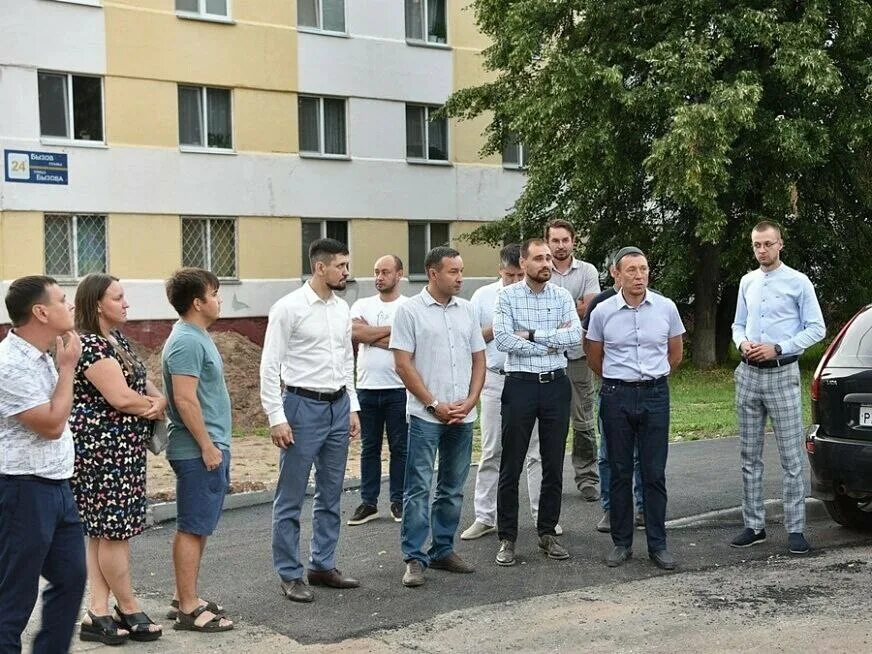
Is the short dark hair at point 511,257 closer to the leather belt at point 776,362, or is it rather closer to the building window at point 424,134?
the leather belt at point 776,362

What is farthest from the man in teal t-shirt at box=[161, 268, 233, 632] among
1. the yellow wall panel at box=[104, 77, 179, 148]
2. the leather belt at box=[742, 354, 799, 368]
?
the yellow wall panel at box=[104, 77, 179, 148]

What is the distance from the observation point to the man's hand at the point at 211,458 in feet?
20.2

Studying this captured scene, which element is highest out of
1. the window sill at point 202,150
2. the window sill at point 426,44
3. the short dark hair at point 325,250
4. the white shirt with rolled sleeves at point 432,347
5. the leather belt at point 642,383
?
the window sill at point 426,44

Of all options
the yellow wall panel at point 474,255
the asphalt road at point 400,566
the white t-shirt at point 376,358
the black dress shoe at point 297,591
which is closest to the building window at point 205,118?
the yellow wall panel at point 474,255

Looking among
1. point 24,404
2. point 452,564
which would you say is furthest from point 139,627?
point 452,564

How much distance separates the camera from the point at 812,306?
812 centimetres

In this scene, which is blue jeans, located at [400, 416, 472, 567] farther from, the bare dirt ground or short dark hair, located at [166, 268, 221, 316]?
the bare dirt ground

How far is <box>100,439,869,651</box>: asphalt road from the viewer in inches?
255

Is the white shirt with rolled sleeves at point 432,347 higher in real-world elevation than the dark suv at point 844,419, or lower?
higher

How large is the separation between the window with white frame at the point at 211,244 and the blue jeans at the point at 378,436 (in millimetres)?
17523

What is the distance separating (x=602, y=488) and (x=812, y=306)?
2041mm

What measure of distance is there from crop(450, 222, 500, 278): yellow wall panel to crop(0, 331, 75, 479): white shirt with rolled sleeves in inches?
1001

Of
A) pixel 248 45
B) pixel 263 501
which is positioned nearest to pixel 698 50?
pixel 248 45

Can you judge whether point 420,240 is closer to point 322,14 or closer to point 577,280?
point 322,14
